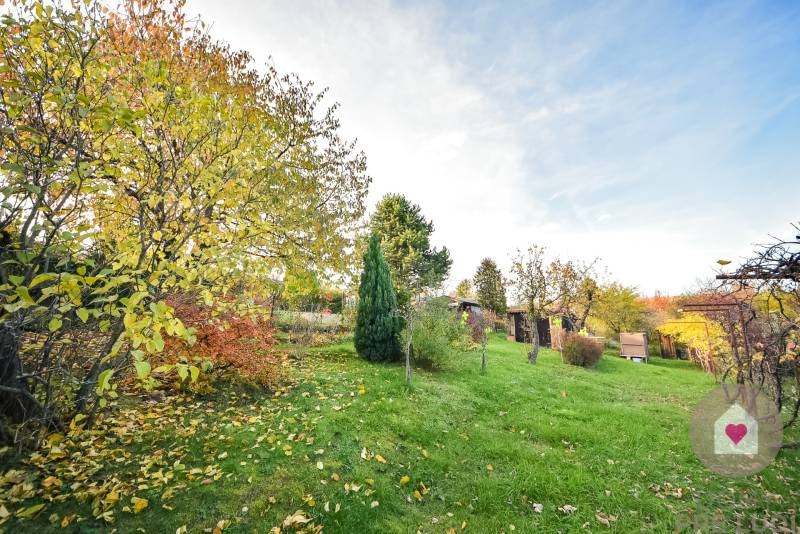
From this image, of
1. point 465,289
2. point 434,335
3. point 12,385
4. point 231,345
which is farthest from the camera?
point 465,289

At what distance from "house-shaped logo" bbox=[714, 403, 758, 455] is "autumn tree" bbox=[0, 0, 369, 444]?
7.99 m

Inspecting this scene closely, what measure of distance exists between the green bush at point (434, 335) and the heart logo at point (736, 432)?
603 cm

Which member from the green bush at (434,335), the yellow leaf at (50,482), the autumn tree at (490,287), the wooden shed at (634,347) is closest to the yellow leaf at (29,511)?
the yellow leaf at (50,482)

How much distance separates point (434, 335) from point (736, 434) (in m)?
6.63

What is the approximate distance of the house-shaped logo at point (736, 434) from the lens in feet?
17.4

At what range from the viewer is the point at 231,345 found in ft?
19.2

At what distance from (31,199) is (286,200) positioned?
3.75 meters

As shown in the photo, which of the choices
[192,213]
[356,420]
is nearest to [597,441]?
[356,420]

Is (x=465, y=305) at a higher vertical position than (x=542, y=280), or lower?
lower

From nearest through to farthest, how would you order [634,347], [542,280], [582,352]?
1. [582,352]
2. [542,280]
3. [634,347]

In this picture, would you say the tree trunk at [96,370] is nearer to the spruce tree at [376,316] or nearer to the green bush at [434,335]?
the green bush at [434,335]

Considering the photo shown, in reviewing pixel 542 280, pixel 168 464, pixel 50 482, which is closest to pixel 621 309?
pixel 542 280

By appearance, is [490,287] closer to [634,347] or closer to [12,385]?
[634,347]

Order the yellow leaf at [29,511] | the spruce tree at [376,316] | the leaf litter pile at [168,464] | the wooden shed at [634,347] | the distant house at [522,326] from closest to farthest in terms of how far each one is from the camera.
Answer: the yellow leaf at [29,511]
the leaf litter pile at [168,464]
the spruce tree at [376,316]
the wooden shed at [634,347]
the distant house at [522,326]
